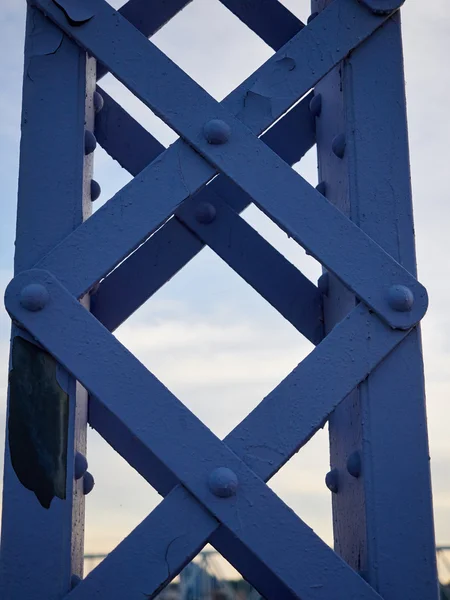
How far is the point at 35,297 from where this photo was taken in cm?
215

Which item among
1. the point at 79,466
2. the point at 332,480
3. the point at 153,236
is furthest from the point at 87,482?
the point at 153,236

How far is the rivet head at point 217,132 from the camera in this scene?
7.54ft

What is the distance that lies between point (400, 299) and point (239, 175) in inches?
21.7

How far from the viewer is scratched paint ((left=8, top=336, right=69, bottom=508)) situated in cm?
210

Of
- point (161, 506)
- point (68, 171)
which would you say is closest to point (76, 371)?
point (161, 506)

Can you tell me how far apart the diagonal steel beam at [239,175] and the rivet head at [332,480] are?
66 centimetres

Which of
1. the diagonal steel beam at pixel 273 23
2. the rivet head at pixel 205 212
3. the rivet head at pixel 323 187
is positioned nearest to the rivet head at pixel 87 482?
the rivet head at pixel 205 212

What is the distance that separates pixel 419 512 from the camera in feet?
6.98

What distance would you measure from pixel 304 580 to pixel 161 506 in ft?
1.29

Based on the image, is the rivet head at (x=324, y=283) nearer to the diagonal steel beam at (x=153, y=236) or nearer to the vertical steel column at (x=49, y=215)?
the diagonal steel beam at (x=153, y=236)

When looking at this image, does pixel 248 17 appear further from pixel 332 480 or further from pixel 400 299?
pixel 332 480

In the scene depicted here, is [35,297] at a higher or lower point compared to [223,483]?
higher

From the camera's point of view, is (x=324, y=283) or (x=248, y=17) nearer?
(x=324, y=283)

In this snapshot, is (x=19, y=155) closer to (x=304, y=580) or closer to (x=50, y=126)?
(x=50, y=126)
